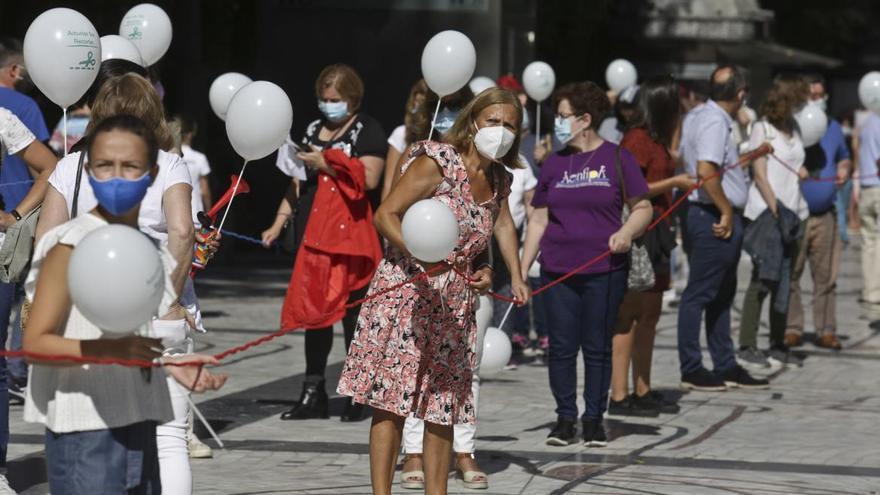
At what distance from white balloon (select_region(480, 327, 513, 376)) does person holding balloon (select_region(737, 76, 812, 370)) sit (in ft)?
13.7

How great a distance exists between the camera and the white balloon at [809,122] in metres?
12.1

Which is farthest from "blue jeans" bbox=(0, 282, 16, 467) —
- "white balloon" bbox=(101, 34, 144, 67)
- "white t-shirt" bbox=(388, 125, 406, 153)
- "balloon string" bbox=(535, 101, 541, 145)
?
"balloon string" bbox=(535, 101, 541, 145)

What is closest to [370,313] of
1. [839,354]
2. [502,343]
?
[502,343]

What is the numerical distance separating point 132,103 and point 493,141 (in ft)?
5.23

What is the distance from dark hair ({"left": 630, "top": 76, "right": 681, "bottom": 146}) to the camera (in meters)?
9.93

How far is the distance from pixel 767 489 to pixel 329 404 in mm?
3162

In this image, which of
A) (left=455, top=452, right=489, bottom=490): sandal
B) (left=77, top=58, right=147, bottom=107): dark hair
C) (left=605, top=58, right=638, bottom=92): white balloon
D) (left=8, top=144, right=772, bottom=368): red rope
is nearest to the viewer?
(left=8, top=144, right=772, bottom=368): red rope

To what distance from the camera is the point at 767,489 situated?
7.66 m

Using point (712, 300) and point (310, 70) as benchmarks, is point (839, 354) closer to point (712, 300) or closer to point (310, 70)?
point (712, 300)

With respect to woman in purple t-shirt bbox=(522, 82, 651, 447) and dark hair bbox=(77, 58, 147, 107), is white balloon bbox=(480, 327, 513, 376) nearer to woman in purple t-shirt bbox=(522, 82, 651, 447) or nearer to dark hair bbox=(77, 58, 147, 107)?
woman in purple t-shirt bbox=(522, 82, 651, 447)

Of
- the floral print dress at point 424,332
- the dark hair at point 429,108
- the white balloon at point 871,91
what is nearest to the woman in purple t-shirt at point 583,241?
the dark hair at point 429,108

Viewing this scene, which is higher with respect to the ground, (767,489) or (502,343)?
(502,343)

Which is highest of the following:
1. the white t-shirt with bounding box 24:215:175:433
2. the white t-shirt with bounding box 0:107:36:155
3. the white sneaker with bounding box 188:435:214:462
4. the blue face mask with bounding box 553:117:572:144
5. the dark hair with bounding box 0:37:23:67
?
the dark hair with bounding box 0:37:23:67

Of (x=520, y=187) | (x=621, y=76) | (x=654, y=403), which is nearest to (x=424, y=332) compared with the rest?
(x=654, y=403)
